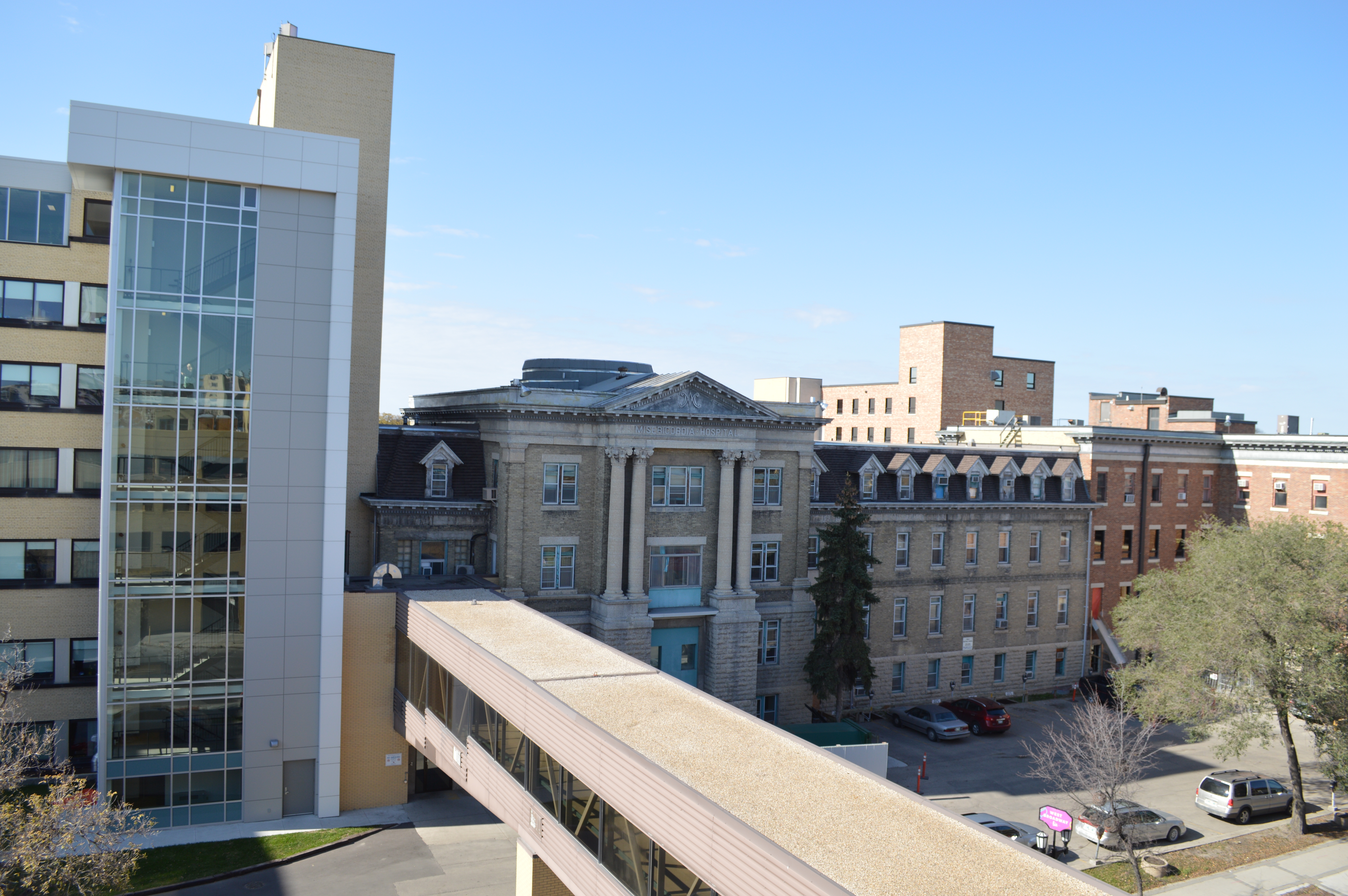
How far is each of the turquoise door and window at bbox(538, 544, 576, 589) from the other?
468 cm

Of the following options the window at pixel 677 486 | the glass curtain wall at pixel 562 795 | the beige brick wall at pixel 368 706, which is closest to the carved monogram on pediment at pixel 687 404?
the window at pixel 677 486

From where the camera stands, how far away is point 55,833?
819 inches

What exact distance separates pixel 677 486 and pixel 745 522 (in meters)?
3.78

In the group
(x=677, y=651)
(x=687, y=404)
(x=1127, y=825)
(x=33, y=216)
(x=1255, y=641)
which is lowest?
(x=1127, y=825)

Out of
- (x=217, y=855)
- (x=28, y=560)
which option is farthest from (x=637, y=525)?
(x=28, y=560)

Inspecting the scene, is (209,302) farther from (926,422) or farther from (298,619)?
(926,422)

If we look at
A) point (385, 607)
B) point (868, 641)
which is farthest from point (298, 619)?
point (868, 641)

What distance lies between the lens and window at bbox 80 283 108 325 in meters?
32.8

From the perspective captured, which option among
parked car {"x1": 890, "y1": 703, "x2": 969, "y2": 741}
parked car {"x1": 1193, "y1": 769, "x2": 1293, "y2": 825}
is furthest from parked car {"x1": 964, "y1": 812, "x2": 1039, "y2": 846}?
parked car {"x1": 890, "y1": 703, "x2": 969, "y2": 741}

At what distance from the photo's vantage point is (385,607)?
107ft

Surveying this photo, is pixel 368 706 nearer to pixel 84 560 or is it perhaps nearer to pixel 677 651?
pixel 84 560

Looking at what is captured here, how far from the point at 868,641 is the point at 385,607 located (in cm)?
2550

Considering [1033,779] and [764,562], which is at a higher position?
[764,562]

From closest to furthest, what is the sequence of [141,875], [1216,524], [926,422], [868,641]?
1. [141,875]
2. [1216,524]
3. [868,641]
4. [926,422]
